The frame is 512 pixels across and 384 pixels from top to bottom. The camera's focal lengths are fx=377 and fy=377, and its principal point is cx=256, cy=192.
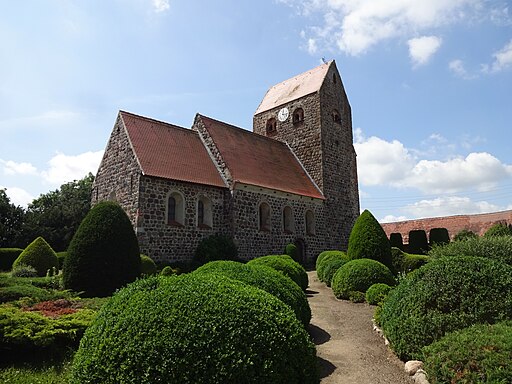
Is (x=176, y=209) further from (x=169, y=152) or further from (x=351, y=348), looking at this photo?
(x=351, y=348)

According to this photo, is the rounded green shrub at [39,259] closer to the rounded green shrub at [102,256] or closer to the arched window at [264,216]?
the rounded green shrub at [102,256]

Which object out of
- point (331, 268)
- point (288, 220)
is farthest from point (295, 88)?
point (331, 268)

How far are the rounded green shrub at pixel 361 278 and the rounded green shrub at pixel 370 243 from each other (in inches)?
98.9

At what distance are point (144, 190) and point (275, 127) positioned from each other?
1465 cm

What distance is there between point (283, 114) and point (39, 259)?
18379 mm

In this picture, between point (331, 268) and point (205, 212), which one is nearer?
point (331, 268)

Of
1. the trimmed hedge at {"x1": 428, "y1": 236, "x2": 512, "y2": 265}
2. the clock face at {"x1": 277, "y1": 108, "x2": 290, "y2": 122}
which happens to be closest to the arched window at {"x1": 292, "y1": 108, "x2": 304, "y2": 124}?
the clock face at {"x1": 277, "y1": 108, "x2": 290, "y2": 122}

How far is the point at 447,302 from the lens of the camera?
5.95m

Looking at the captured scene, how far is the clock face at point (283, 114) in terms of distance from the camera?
27.5 metres

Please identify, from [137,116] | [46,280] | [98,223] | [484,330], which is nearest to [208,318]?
[484,330]

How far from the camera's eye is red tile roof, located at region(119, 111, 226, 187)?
16734 mm

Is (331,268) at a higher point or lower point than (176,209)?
lower

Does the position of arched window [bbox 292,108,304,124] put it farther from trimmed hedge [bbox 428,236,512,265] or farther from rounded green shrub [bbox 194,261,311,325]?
rounded green shrub [bbox 194,261,311,325]

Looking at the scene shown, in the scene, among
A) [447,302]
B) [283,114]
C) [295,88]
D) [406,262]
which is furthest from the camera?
[295,88]
